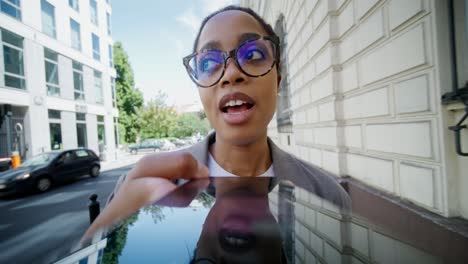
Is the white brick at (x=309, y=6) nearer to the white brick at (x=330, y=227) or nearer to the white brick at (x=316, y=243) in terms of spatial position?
the white brick at (x=330, y=227)

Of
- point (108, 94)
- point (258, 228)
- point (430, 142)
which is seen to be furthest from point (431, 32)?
point (108, 94)

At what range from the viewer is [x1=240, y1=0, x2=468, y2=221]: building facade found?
62.4 inches

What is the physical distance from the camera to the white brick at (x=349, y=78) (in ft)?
8.79

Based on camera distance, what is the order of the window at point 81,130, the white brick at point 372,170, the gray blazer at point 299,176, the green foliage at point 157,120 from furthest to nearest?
the green foliage at point 157,120 < the window at point 81,130 < the white brick at point 372,170 < the gray blazer at point 299,176

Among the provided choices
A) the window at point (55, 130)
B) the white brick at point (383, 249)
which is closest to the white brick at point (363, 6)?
the white brick at point (383, 249)

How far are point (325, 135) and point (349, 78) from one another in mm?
884

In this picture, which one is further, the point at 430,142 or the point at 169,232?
the point at 430,142

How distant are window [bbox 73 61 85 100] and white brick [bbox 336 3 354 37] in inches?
775

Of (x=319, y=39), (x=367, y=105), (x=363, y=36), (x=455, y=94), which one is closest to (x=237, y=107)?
(x=455, y=94)

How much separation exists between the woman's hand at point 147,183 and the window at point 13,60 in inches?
636

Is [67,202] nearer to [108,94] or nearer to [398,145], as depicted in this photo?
[398,145]

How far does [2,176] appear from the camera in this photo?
8008 millimetres

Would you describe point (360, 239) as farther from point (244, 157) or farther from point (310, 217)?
point (244, 157)

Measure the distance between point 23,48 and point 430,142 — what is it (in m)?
17.9
